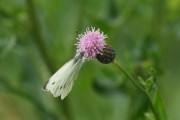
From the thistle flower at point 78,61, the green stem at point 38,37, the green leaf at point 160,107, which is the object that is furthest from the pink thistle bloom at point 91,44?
the green stem at point 38,37

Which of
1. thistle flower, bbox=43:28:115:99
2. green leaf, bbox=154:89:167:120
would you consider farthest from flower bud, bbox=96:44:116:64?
green leaf, bbox=154:89:167:120

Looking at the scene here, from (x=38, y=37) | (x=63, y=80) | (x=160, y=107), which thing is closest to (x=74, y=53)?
(x=38, y=37)

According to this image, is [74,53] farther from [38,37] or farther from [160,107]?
[160,107]

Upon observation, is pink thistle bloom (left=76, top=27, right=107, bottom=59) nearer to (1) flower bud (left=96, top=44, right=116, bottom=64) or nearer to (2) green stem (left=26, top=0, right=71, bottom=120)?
(1) flower bud (left=96, top=44, right=116, bottom=64)

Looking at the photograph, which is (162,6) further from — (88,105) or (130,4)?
(88,105)

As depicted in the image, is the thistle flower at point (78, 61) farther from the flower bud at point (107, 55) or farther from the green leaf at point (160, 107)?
the green leaf at point (160, 107)

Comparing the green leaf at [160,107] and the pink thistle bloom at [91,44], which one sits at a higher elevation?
the pink thistle bloom at [91,44]
